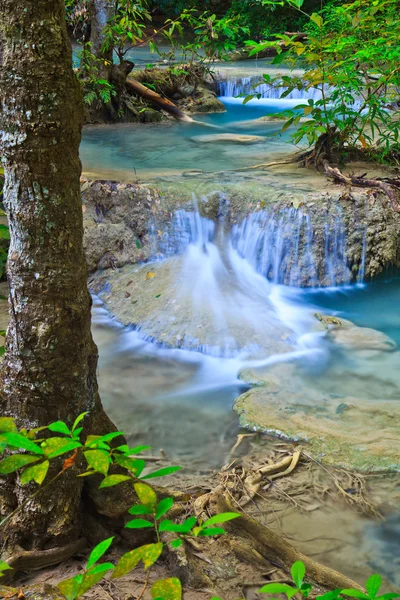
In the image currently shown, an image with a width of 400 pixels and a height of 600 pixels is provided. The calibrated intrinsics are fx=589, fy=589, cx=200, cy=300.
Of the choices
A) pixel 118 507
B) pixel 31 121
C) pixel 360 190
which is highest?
pixel 31 121

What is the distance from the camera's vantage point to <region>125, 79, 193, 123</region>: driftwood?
1141 centimetres

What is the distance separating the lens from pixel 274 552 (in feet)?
7.52

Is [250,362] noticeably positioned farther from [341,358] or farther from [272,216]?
[272,216]

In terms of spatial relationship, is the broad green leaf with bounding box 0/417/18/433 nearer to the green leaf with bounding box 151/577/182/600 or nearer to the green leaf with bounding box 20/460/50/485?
the green leaf with bounding box 20/460/50/485

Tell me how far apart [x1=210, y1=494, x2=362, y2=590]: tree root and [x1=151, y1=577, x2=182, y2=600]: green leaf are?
1.01 meters

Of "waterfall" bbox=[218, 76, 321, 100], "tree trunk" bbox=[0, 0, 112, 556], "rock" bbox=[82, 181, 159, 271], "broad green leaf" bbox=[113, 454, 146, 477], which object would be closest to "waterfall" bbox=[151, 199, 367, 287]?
"rock" bbox=[82, 181, 159, 271]

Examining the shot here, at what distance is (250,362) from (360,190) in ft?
8.91

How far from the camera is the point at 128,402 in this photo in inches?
166

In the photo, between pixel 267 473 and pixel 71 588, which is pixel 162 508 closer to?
pixel 71 588

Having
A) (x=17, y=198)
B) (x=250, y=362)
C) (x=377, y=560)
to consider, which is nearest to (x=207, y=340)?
(x=250, y=362)

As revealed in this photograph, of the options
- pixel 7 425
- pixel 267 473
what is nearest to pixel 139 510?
pixel 7 425

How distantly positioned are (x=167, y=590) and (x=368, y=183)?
585 centimetres

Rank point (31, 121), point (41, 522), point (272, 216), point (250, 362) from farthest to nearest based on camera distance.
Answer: point (272, 216)
point (250, 362)
point (41, 522)
point (31, 121)

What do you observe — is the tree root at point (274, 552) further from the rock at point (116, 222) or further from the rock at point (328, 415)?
the rock at point (116, 222)
